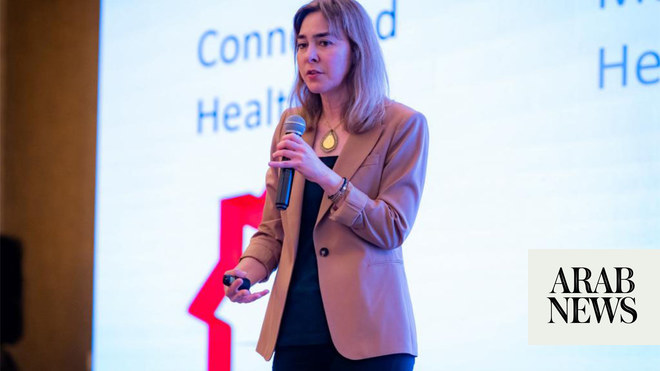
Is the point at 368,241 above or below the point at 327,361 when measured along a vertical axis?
above

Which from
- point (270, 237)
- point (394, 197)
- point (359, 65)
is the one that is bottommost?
point (270, 237)

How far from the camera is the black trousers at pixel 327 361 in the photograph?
1.68 metres

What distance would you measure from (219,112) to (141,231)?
707mm

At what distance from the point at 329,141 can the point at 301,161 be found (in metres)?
0.25

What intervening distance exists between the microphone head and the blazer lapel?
11 centimetres

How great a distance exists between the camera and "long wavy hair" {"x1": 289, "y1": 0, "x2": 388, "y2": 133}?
1811mm

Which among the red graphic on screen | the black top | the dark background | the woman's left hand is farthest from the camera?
the dark background

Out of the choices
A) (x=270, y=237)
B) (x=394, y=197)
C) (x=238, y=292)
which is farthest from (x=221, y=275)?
(x=394, y=197)

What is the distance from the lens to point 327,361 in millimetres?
1727

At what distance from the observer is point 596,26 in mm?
2506

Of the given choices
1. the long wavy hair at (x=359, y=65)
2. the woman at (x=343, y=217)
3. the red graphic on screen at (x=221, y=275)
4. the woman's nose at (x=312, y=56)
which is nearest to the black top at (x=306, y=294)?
the woman at (x=343, y=217)

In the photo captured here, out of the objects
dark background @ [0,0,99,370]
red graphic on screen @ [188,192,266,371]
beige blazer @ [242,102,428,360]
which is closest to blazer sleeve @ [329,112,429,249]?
beige blazer @ [242,102,428,360]

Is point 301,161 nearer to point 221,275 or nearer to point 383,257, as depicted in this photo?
point 383,257

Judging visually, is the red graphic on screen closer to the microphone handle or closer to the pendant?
the pendant
